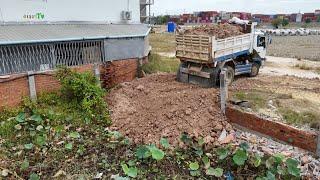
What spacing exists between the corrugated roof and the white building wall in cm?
58

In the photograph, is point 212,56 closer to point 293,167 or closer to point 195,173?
point 195,173

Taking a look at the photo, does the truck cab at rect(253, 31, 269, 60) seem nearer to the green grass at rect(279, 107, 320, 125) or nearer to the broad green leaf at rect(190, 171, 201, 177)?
the green grass at rect(279, 107, 320, 125)

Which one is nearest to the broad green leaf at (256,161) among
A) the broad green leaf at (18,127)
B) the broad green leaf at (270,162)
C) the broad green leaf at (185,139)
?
the broad green leaf at (270,162)

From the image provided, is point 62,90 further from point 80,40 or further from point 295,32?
point 295,32

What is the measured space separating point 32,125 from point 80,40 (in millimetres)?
4332

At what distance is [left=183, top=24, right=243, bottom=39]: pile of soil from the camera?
12.7 metres

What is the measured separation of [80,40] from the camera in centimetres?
1283

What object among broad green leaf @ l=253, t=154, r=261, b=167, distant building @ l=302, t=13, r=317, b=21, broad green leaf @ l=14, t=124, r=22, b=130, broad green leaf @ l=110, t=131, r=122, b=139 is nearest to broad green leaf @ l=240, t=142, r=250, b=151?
broad green leaf @ l=253, t=154, r=261, b=167

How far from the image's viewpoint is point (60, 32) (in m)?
13.1

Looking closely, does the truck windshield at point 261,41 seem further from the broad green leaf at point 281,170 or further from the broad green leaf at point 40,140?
the broad green leaf at point 40,140

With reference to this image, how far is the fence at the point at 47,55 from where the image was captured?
1112 centimetres

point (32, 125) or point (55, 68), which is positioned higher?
point (55, 68)

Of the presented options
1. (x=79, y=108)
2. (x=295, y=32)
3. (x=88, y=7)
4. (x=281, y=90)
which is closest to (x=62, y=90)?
(x=79, y=108)

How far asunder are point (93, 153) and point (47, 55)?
537cm
